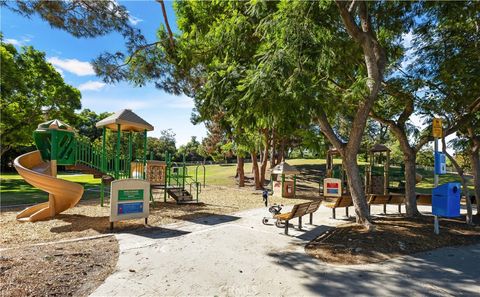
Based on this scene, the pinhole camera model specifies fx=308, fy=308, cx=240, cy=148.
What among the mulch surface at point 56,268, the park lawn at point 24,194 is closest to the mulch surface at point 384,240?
the mulch surface at point 56,268

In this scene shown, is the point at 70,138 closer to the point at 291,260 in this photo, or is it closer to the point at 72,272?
the point at 72,272

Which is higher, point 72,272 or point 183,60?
point 183,60

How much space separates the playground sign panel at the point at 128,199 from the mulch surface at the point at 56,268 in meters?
1.66

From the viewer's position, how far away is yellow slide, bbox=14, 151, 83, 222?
969cm

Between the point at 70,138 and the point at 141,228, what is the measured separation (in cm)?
488

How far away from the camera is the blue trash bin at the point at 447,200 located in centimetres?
795

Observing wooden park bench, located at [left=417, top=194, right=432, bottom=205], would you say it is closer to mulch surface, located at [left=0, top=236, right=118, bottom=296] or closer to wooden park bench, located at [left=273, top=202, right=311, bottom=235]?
wooden park bench, located at [left=273, top=202, right=311, bottom=235]

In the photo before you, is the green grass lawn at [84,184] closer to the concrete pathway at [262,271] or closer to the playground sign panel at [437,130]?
the concrete pathway at [262,271]

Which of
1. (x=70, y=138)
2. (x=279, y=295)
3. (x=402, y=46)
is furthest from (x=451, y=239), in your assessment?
(x=70, y=138)

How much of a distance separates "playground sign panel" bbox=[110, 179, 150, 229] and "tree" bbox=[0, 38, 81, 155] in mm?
16838

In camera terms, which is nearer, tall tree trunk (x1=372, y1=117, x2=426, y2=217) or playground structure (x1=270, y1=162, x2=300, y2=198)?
tall tree trunk (x1=372, y1=117, x2=426, y2=217)

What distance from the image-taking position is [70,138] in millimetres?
11039

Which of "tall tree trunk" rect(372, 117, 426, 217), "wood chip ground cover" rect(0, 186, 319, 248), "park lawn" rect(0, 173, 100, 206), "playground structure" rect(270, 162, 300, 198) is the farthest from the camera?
"playground structure" rect(270, 162, 300, 198)

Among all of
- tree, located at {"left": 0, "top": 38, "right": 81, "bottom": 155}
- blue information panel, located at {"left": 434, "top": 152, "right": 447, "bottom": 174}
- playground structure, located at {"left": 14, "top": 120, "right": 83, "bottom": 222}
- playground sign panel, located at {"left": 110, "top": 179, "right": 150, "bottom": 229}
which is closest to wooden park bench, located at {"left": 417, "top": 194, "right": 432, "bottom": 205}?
blue information panel, located at {"left": 434, "top": 152, "right": 447, "bottom": 174}
